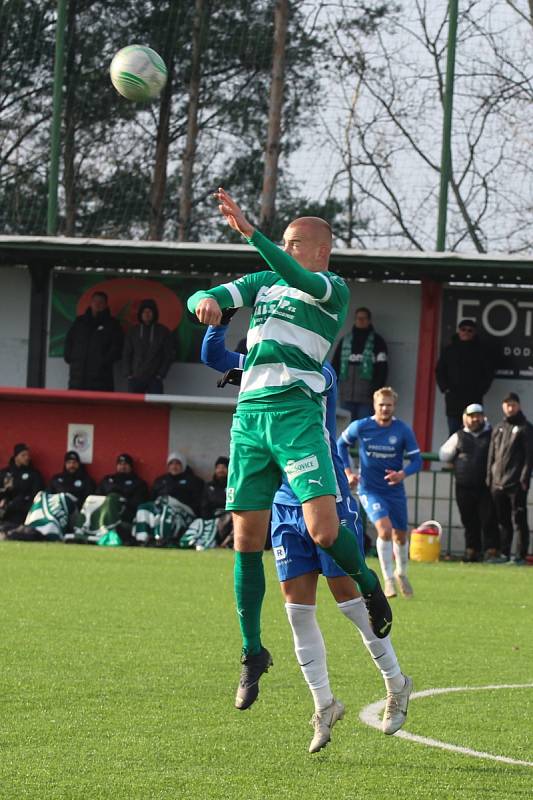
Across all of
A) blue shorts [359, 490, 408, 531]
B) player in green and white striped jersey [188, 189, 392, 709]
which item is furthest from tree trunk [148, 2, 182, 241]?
player in green and white striped jersey [188, 189, 392, 709]

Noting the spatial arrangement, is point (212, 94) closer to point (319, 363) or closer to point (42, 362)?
point (42, 362)

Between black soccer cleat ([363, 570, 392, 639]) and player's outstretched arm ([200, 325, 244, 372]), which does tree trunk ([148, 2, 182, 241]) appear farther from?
black soccer cleat ([363, 570, 392, 639])

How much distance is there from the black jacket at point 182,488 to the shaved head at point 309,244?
12280mm

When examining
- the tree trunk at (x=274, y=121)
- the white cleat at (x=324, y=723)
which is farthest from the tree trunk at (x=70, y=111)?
Result: the white cleat at (x=324, y=723)

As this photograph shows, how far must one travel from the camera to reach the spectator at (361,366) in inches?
737

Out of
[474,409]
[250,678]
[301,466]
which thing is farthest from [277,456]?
[474,409]

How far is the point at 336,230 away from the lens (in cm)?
2102

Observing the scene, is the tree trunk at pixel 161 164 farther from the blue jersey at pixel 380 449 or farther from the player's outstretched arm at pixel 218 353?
the player's outstretched arm at pixel 218 353

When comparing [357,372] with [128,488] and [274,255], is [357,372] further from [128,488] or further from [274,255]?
[274,255]

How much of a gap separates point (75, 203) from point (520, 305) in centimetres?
680

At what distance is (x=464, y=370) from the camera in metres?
18.5

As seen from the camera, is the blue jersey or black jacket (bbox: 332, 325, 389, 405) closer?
the blue jersey

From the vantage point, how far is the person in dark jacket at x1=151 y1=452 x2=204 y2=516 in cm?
1806

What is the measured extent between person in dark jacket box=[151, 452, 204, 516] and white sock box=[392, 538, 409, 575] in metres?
5.74
